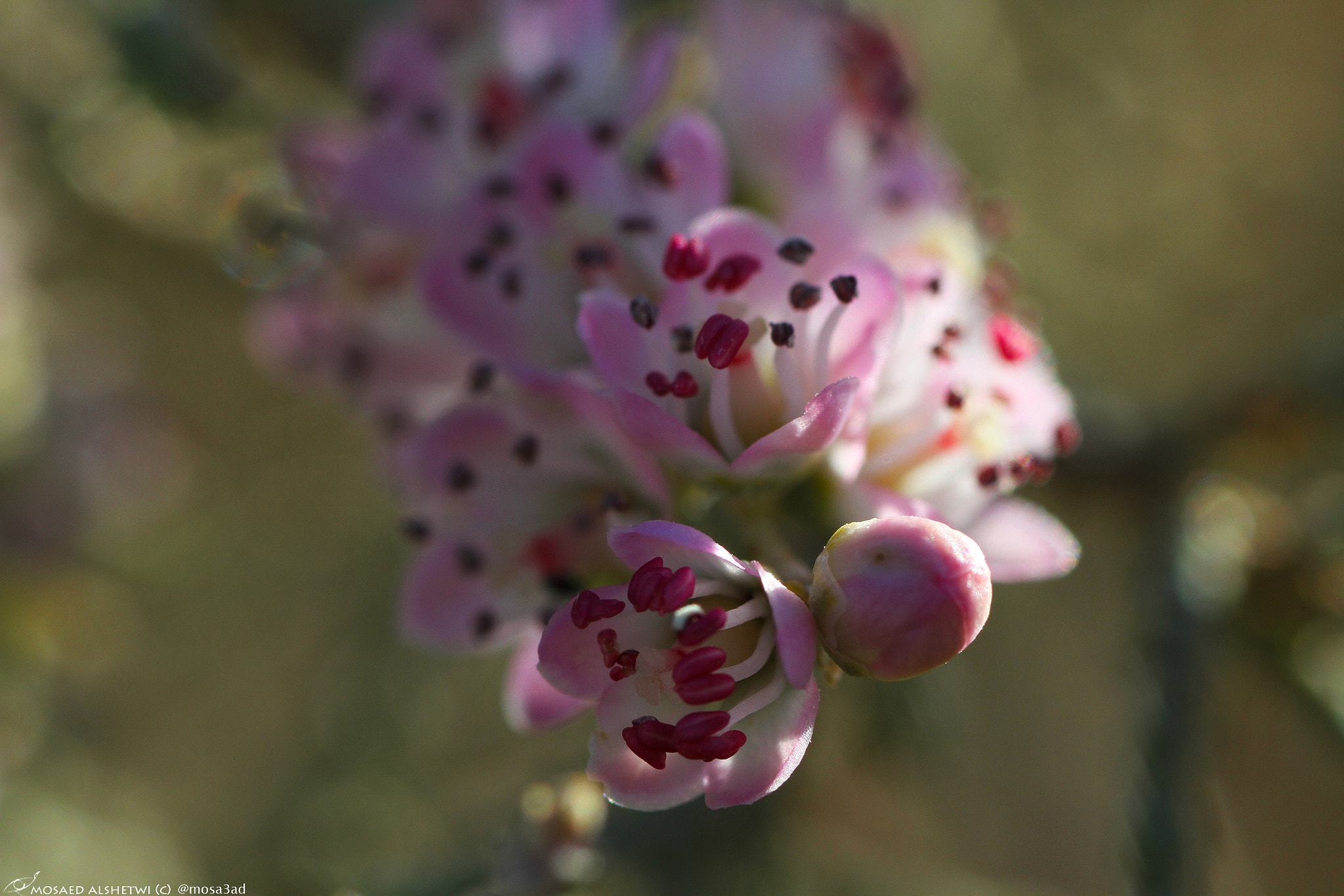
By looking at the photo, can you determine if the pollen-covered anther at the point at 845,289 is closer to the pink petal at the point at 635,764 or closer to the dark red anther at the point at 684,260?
the dark red anther at the point at 684,260

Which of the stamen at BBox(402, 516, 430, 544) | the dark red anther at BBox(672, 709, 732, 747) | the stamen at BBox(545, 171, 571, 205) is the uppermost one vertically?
the stamen at BBox(545, 171, 571, 205)

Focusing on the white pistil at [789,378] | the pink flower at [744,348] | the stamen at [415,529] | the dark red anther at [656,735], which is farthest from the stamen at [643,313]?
the stamen at [415,529]

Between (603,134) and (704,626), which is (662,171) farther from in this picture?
(704,626)

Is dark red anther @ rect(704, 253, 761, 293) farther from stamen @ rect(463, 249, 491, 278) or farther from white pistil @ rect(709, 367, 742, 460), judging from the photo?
stamen @ rect(463, 249, 491, 278)

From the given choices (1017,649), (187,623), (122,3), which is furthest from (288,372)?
(1017,649)

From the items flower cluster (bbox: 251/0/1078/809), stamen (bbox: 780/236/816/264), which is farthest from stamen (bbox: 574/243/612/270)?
stamen (bbox: 780/236/816/264)
